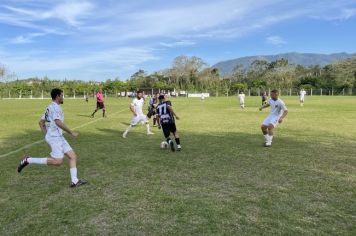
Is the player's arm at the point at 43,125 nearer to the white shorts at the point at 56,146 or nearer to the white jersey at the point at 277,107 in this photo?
the white shorts at the point at 56,146

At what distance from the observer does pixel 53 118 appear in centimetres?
703

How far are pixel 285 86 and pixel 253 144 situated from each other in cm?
9390

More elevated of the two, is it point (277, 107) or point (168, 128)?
point (277, 107)

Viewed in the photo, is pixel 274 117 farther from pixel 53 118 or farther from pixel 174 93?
pixel 174 93

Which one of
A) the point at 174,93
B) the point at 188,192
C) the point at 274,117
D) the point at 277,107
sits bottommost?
the point at 188,192

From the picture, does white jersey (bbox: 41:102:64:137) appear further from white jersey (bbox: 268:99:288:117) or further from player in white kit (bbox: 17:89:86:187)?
white jersey (bbox: 268:99:288:117)

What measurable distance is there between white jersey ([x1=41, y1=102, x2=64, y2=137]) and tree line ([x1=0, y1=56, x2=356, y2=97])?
299 feet

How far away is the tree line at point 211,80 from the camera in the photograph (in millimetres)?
96000

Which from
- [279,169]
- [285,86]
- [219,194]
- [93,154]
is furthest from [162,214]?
[285,86]

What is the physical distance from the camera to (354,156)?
10.1 meters

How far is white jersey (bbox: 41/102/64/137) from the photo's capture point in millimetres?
7027

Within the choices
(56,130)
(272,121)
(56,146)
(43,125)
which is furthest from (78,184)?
(272,121)

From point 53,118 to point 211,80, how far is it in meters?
107

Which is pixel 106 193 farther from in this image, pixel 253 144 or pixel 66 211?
pixel 253 144
